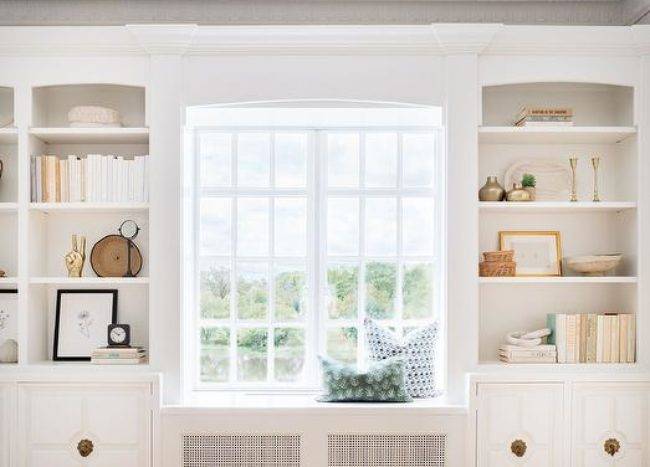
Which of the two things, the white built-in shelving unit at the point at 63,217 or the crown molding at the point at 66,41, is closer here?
the crown molding at the point at 66,41

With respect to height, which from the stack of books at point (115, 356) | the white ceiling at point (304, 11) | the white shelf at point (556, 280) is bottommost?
the stack of books at point (115, 356)

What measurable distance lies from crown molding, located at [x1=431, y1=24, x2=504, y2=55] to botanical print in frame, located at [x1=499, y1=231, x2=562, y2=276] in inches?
38.7

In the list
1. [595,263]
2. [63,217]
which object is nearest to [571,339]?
[595,263]

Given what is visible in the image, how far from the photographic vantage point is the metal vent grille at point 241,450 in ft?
11.1

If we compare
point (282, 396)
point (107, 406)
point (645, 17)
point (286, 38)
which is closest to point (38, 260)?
point (107, 406)

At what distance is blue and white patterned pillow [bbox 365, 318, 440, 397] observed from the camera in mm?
3627

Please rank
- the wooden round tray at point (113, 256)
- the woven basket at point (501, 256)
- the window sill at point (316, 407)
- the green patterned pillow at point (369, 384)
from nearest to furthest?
the window sill at point (316, 407) → the green patterned pillow at point (369, 384) → the woven basket at point (501, 256) → the wooden round tray at point (113, 256)

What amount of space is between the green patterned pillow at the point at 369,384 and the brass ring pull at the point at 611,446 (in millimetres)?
962

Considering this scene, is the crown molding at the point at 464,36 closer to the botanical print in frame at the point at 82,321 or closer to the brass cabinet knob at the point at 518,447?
the brass cabinet knob at the point at 518,447

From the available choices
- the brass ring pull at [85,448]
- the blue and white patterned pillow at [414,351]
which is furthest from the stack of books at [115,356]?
the blue and white patterned pillow at [414,351]

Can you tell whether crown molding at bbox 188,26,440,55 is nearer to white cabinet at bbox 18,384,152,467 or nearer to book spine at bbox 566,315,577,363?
book spine at bbox 566,315,577,363

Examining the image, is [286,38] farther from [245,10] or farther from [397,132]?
[397,132]

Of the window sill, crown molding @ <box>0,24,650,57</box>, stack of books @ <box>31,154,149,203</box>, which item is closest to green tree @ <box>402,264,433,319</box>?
the window sill

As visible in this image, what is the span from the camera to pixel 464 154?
348 centimetres
